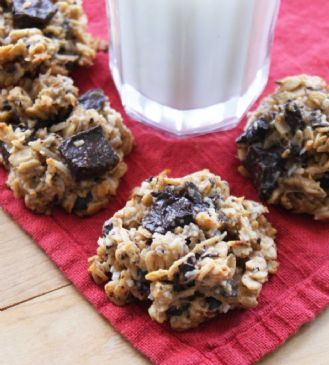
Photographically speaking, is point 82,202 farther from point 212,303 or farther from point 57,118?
point 212,303

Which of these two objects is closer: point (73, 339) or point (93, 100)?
point (73, 339)

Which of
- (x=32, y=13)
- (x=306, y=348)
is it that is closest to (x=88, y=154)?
(x=32, y=13)

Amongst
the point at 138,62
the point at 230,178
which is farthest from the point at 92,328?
the point at 138,62

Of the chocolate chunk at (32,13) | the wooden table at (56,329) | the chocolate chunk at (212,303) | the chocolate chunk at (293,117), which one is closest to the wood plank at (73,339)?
the wooden table at (56,329)

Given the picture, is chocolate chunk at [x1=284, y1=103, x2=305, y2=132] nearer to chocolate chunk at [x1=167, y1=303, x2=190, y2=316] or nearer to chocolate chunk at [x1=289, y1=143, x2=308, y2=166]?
chocolate chunk at [x1=289, y1=143, x2=308, y2=166]

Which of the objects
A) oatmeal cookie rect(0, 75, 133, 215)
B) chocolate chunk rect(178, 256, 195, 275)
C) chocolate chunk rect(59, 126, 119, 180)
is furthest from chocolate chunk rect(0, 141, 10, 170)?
chocolate chunk rect(178, 256, 195, 275)

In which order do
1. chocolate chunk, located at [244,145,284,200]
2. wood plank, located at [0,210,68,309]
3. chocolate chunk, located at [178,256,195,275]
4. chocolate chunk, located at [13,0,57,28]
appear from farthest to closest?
1. chocolate chunk, located at [13,0,57,28]
2. chocolate chunk, located at [244,145,284,200]
3. wood plank, located at [0,210,68,309]
4. chocolate chunk, located at [178,256,195,275]

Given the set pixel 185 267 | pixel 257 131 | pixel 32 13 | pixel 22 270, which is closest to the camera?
pixel 185 267
